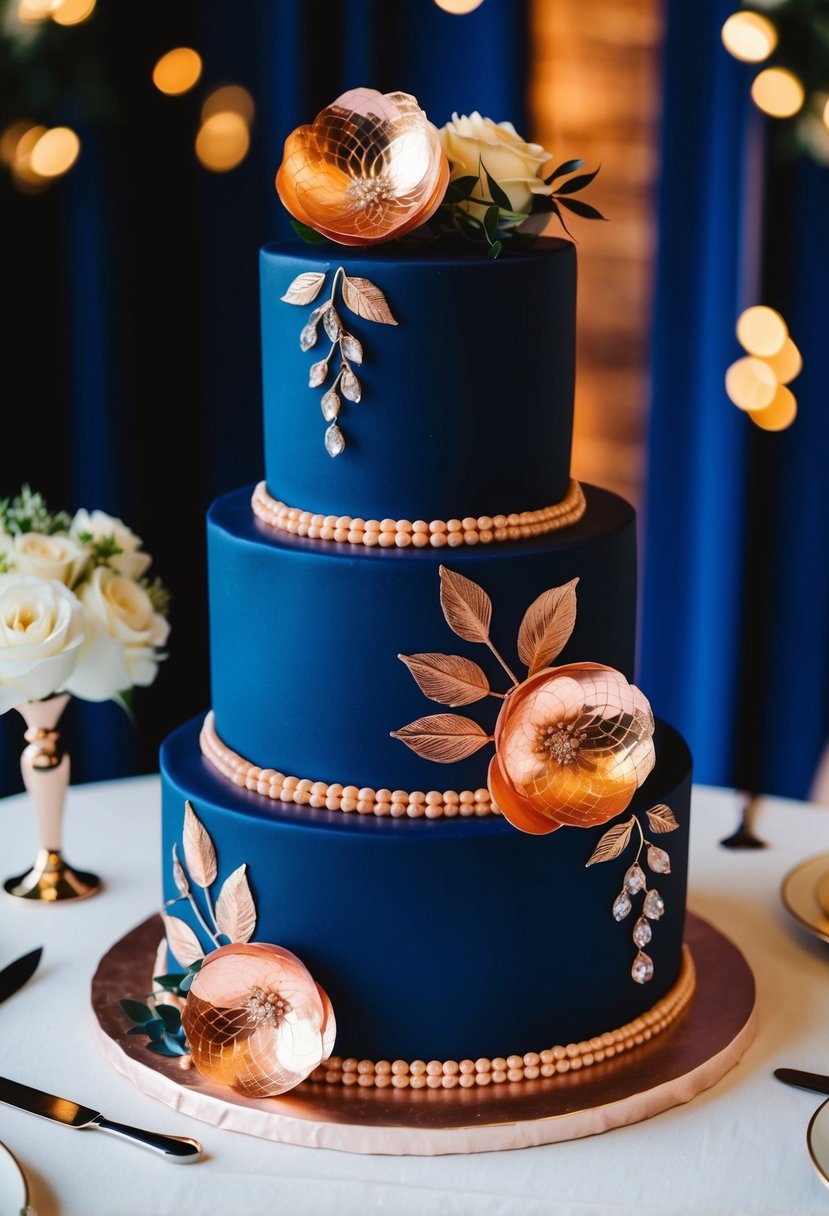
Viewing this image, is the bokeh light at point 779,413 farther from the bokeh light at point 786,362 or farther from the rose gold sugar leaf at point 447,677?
the rose gold sugar leaf at point 447,677

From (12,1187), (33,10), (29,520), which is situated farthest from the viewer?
(33,10)

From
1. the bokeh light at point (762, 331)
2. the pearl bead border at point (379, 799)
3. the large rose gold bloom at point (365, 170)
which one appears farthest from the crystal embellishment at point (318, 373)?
the bokeh light at point (762, 331)

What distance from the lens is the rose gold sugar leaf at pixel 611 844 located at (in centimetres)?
129

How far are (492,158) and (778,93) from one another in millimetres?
1240

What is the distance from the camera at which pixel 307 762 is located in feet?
4.28

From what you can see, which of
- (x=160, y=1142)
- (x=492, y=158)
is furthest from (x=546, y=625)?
(x=160, y=1142)

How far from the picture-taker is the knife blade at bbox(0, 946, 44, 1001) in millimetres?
1422

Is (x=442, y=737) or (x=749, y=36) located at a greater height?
(x=749, y=36)

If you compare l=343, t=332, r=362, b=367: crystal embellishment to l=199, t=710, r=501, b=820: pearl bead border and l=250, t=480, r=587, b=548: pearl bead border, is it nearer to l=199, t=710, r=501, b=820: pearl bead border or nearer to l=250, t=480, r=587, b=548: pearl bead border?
l=250, t=480, r=587, b=548: pearl bead border

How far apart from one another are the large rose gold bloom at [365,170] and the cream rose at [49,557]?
521 millimetres

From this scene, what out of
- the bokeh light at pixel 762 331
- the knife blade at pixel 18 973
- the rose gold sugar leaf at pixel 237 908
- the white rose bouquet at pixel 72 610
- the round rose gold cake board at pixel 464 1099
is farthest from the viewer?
the bokeh light at pixel 762 331

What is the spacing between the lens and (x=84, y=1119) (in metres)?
1.20

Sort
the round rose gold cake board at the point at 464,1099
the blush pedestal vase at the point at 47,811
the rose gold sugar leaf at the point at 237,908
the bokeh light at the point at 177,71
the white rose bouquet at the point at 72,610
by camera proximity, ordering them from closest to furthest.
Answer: the round rose gold cake board at the point at 464,1099 < the rose gold sugar leaf at the point at 237,908 < the white rose bouquet at the point at 72,610 < the blush pedestal vase at the point at 47,811 < the bokeh light at the point at 177,71

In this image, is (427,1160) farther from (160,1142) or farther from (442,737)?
(442,737)
